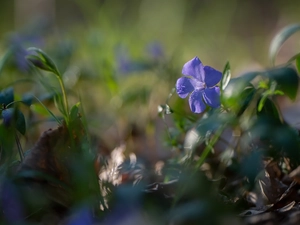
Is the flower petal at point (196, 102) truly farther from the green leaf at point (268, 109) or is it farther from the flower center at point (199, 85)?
the green leaf at point (268, 109)

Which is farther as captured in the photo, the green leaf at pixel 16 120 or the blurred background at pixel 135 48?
the blurred background at pixel 135 48

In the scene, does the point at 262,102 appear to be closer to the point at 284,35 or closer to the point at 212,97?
the point at 212,97

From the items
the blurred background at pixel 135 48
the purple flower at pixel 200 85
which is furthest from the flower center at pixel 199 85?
the blurred background at pixel 135 48

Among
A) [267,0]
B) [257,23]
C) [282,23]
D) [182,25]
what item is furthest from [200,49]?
[267,0]

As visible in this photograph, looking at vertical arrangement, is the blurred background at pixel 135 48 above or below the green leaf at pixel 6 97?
below

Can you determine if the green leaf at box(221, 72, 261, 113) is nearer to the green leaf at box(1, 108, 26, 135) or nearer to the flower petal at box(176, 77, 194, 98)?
the flower petal at box(176, 77, 194, 98)

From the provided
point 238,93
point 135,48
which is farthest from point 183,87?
point 135,48

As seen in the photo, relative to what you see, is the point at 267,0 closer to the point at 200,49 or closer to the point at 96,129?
the point at 200,49
